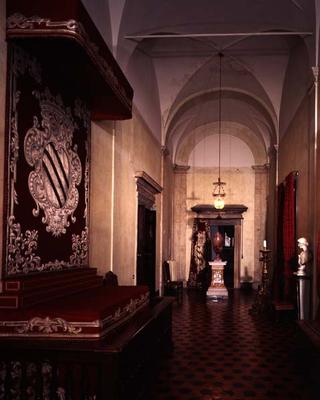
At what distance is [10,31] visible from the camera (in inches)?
166

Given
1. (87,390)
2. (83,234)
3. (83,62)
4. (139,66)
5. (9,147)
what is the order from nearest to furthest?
(87,390), (9,147), (83,62), (83,234), (139,66)

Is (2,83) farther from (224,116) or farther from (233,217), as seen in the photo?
(233,217)

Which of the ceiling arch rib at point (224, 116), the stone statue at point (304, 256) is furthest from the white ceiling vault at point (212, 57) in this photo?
the stone statue at point (304, 256)

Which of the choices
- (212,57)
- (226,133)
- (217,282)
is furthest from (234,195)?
(212,57)

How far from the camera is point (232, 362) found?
22.2 ft

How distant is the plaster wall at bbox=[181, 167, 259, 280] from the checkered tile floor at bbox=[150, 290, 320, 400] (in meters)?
7.83

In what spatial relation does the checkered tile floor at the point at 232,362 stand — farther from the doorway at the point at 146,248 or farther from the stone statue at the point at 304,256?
the doorway at the point at 146,248

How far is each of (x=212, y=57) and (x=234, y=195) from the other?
756 cm

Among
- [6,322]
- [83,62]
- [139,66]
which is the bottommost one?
[6,322]

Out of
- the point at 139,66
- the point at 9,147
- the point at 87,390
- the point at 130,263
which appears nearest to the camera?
the point at 87,390

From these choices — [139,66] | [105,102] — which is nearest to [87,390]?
[105,102]

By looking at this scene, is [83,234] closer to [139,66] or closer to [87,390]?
[87,390]

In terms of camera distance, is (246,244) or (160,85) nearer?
(160,85)

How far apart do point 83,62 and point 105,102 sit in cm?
153
